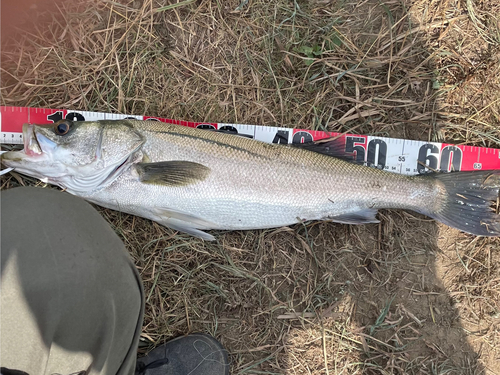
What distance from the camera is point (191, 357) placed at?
2.81m

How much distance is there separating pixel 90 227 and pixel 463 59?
336 cm

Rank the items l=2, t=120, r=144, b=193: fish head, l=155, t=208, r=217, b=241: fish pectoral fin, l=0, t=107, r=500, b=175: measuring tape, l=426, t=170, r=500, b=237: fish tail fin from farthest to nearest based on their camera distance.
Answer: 1. l=0, t=107, r=500, b=175: measuring tape
2. l=426, t=170, r=500, b=237: fish tail fin
3. l=155, t=208, r=217, b=241: fish pectoral fin
4. l=2, t=120, r=144, b=193: fish head

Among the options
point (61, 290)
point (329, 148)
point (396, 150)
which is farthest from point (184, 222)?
point (396, 150)


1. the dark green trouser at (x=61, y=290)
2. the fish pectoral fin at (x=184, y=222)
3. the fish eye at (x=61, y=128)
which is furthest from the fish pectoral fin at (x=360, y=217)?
the fish eye at (x=61, y=128)

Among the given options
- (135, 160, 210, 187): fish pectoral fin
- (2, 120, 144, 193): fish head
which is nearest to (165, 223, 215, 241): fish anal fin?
(135, 160, 210, 187): fish pectoral fin

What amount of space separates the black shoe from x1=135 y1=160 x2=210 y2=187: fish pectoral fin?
4.23 feet

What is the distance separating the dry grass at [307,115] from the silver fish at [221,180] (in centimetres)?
30

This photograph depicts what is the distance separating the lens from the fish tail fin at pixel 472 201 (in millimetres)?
2836

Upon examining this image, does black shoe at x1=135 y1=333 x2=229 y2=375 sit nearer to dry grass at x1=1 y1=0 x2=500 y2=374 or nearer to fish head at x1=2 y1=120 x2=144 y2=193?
dry grass at x1=1 y1=0 x2=500 y2=374

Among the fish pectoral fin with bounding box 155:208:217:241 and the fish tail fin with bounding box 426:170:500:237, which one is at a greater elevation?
the fish tail fin with bounding box 426:170:500:237

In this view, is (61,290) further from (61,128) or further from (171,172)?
(61,128)

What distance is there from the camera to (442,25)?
3148 millimetres

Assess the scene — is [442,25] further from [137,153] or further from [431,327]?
[137,153]

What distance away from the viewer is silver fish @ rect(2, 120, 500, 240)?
2572mm
